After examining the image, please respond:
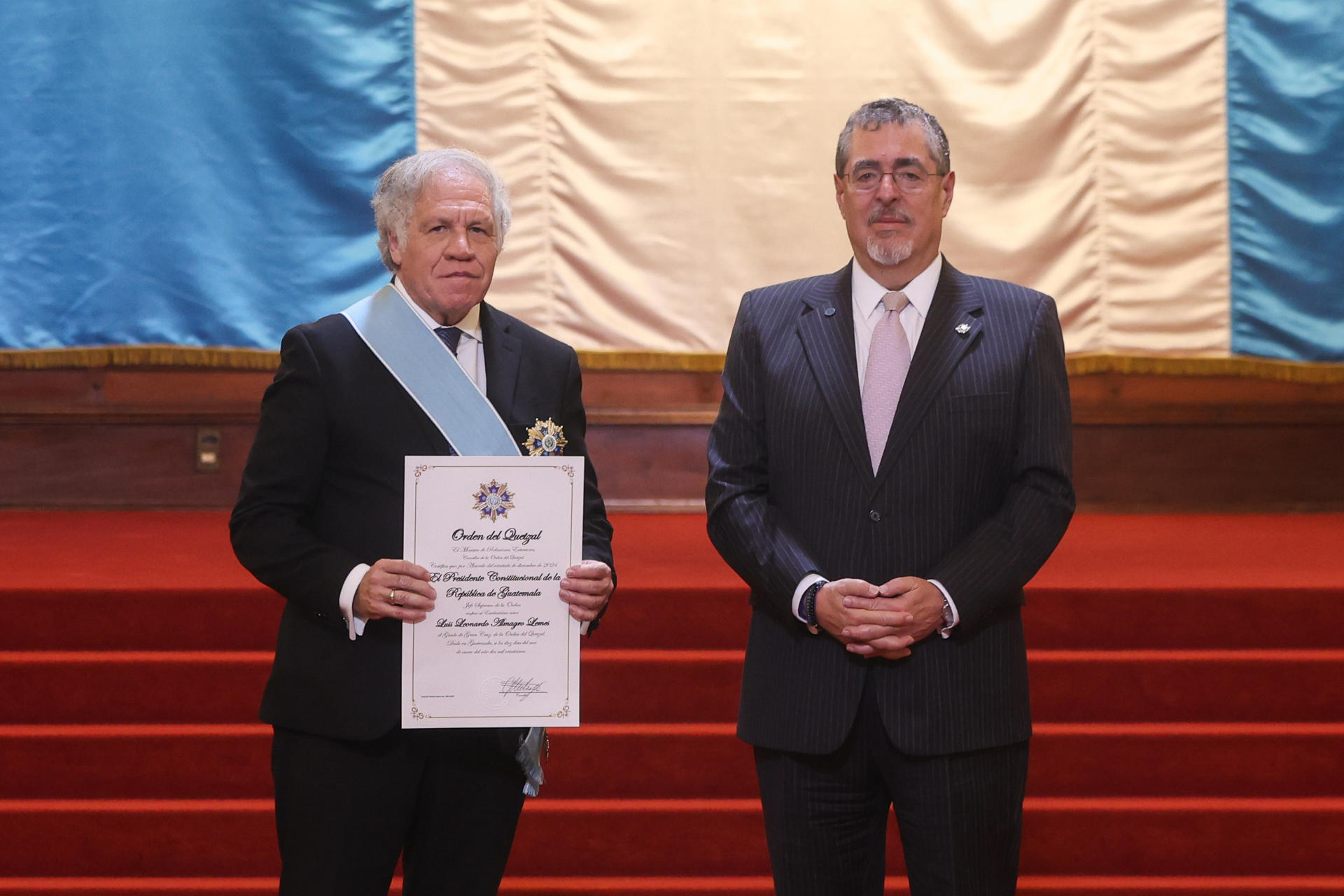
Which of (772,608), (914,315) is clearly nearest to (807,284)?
(914,315)

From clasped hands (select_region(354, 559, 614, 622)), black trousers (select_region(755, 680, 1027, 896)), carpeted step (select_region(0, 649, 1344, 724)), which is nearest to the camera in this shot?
clasped hands (select_region(354, 559, 614, 622))

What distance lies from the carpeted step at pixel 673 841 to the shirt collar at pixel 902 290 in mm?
1427

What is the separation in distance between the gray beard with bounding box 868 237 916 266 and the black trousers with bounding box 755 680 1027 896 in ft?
2.05

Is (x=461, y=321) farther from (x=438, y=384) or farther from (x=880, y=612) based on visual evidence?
(x=880, y=612)

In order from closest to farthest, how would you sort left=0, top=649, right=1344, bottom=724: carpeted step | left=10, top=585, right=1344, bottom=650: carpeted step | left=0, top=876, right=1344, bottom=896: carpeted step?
left=0, top=876, right=1344, bottom=896: carpeted step
left=0, top=649, right=1344, bottom=724: carpeted step
left=10, top=585, right=1344, bottom=650: carpeted step

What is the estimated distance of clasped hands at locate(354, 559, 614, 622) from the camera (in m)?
1.66

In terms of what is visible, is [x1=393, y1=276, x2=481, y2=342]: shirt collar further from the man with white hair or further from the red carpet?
the red carpet

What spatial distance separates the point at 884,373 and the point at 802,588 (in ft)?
1.10

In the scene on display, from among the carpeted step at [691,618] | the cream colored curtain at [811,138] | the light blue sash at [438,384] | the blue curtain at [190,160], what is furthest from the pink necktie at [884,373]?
the blue curtain at [190,160]

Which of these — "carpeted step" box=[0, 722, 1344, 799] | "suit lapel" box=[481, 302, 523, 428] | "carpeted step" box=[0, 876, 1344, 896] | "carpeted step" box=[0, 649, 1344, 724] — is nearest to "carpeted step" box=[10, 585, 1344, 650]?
"carpeted step" box=[0, 649, 1344, 724]

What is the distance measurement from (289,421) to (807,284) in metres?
0.79

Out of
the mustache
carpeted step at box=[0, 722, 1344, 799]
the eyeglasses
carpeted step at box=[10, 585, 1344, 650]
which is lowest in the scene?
carpeted step at box=[0, 722, 1344, 799]

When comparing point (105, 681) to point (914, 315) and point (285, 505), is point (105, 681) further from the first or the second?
point (914, 315)

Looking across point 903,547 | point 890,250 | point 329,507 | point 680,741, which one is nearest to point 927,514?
point 903,547
